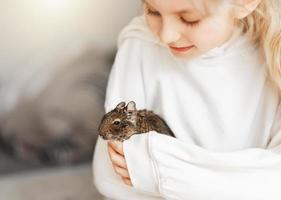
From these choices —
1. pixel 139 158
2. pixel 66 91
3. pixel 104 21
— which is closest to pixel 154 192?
pixel 139 158

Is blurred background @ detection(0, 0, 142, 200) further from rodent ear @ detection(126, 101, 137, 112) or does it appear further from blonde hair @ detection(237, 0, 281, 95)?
blonde hair @ detection(237, 0, 281, 95)

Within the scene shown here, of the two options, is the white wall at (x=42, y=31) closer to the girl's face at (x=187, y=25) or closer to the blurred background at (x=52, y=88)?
the blurred background at (x=52, y=88)

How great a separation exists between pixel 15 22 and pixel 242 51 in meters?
0.72

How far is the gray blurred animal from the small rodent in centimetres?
47

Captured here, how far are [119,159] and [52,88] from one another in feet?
1.92

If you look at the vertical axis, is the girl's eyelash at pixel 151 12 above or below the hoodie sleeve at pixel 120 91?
above

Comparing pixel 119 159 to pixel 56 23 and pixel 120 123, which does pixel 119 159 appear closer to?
pixel 120 123

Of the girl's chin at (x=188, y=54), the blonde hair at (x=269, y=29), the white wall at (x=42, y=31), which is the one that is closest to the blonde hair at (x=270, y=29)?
the blonde hair at (x=269, y=29)

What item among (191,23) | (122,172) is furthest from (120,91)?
(191,23)

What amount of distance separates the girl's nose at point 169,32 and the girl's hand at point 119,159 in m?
0.22

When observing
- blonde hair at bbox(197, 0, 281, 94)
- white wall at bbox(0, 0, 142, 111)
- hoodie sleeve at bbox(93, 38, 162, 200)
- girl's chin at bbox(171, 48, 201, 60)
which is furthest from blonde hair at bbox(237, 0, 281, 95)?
white wall at bbox(0, 0, 142, 111)

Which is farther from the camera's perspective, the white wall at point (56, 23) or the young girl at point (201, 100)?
the white wall at point (56, 23)

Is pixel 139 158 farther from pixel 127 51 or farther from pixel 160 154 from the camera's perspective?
pixel 127 51

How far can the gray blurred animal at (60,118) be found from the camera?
Answer: 1555mm
